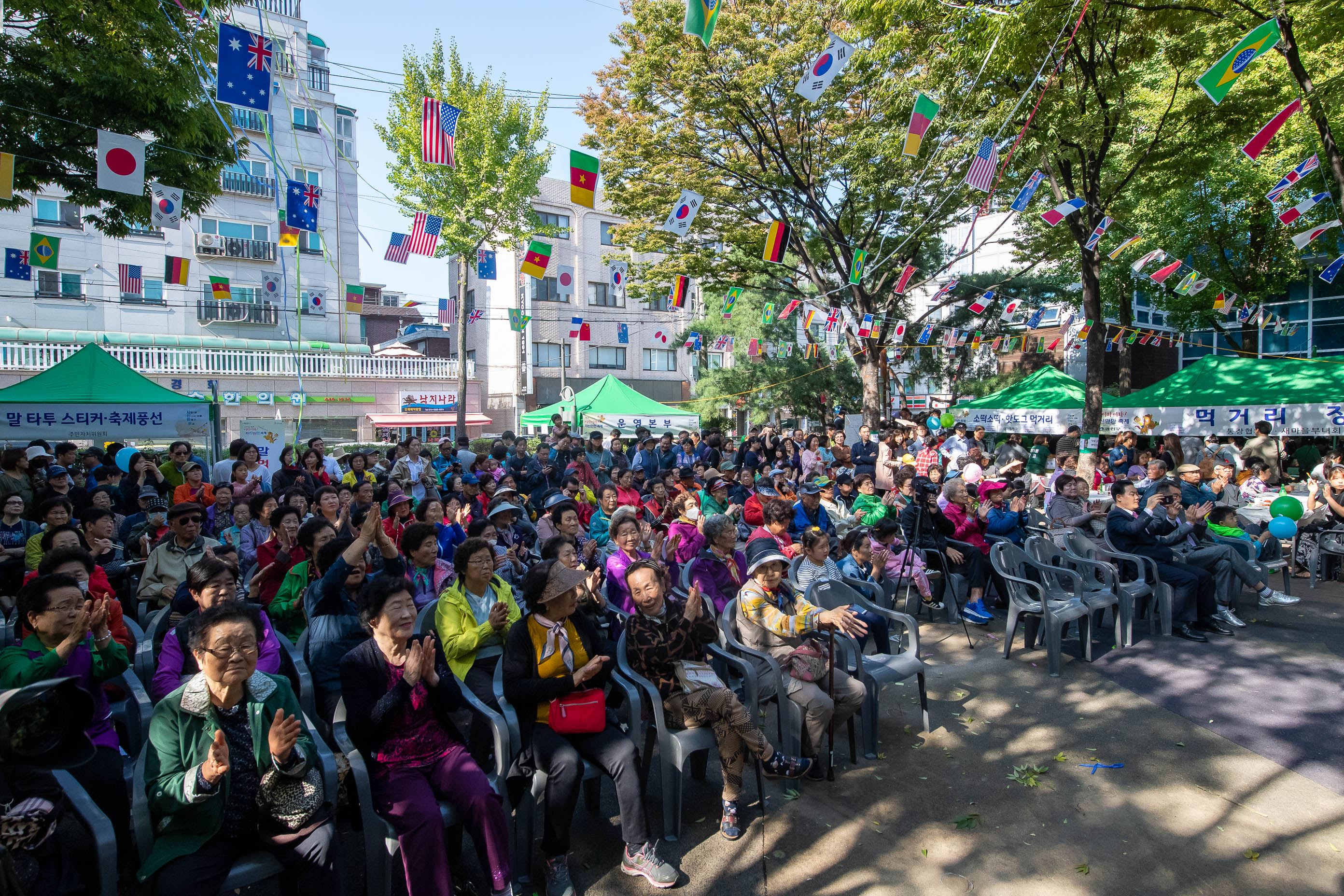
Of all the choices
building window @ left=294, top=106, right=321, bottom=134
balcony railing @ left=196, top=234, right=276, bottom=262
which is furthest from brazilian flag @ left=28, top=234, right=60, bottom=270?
building window @ left=294, top=106, right=321, bottom=134

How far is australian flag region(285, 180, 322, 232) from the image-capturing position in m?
10.2

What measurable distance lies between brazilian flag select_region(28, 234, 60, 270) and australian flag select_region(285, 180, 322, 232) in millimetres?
3759

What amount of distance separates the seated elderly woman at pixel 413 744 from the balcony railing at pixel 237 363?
55.8 feet

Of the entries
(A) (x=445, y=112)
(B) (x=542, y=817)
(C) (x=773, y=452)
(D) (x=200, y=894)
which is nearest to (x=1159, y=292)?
(C) (x=773, y=452)

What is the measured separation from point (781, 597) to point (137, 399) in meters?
9.36

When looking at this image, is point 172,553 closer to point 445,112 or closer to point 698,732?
point 698,732

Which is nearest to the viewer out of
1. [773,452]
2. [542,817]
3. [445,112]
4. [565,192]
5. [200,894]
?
[200,894]

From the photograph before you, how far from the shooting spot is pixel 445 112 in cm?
1028

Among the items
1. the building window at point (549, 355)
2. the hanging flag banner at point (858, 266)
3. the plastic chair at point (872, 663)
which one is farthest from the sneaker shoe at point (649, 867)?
the building window at point (549, 355)

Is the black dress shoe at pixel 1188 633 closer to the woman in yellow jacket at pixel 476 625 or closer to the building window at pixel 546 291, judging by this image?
the woman in yellow jacket at pixel 476 625

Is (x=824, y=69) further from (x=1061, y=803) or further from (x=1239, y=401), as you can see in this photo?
(x=1239, y=401)

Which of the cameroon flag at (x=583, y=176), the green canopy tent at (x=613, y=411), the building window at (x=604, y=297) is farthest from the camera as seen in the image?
the building window at (x=604, y=297)

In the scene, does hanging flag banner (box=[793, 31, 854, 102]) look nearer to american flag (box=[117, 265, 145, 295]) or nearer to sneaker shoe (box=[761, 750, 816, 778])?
sneaker shoe (box=[761, 750, 816, 778])

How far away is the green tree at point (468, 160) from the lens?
19.4 metres
